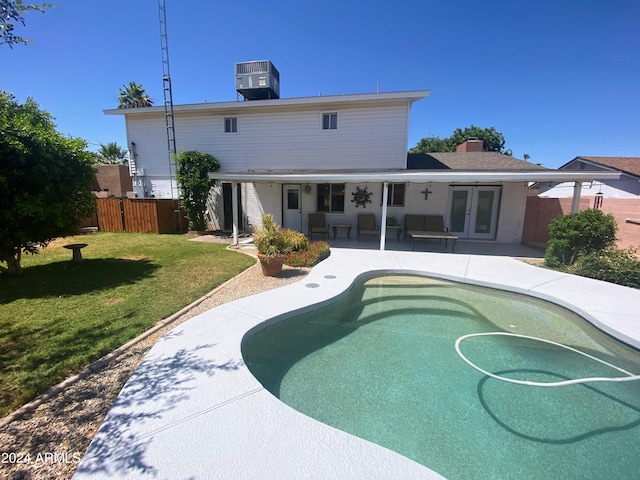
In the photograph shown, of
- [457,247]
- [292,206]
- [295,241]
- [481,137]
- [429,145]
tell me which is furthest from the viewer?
[429,145]

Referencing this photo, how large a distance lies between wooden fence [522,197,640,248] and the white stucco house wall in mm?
586

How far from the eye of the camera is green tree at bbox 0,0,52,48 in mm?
2650

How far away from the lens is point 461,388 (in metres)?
3.13

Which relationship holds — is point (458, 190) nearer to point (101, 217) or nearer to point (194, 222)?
point (194, 222)

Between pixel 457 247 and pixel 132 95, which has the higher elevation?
pixel 132 95

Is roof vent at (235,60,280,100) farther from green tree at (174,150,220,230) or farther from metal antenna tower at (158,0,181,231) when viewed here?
green tree at (174,150,220,230)

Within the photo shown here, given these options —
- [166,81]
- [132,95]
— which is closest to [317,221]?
[166,81]

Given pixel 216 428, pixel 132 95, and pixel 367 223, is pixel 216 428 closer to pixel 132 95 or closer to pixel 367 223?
pixel 367 223

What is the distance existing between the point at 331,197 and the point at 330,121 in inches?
127

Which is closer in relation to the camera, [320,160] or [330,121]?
[330,121]

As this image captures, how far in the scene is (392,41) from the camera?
12.0m

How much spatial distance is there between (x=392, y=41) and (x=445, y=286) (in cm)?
1132

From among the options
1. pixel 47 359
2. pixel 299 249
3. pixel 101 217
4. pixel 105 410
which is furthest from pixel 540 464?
pixel 101 217

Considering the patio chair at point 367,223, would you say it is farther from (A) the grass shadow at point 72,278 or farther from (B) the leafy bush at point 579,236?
(A) the grass shadow at point 72,278
